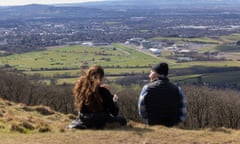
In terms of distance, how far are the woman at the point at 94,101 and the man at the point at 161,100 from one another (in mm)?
834

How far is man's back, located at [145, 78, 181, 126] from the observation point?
1229 centimetres

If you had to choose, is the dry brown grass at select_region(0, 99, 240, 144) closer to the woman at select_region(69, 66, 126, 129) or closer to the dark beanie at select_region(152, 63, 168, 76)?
the woman at select_region(69, 66, 126, 129)

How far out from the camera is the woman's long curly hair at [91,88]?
39.6 ft

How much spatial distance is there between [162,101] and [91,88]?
1.93 metres

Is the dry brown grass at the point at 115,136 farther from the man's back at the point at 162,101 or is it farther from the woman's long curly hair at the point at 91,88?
the woman's long curly hair at the point at 91,88

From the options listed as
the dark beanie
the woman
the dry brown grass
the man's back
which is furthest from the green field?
the dark beanie

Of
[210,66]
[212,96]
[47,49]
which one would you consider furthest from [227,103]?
[47,49]

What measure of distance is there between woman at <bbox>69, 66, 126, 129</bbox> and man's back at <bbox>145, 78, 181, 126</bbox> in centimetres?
91

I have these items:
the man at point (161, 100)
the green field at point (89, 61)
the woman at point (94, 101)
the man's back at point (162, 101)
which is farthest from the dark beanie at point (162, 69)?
the green field at point (89, 61)

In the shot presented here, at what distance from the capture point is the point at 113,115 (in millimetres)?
12570

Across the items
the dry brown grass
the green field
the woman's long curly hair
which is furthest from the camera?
the green field

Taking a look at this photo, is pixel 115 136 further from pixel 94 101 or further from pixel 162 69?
pixel 162 69

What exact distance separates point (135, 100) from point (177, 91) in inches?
978

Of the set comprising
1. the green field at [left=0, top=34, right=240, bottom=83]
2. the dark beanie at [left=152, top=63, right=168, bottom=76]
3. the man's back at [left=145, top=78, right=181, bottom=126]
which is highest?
the dark beanie at [left=152, top=63, right=168, bottom=76]
